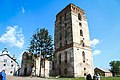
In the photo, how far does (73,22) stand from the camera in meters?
40.7

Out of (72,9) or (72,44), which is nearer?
(72,44)

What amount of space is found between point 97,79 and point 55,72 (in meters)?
Result: 27.7

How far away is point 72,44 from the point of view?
38.2 meters

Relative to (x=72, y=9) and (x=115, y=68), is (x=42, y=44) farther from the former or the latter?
(x=115, y=68)

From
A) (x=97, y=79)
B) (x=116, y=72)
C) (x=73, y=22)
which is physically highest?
(x=73, y=22)

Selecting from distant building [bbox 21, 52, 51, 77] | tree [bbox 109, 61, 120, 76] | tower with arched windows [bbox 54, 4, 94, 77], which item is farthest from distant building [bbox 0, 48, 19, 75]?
tree [bbox 109, 61, 120, 76]

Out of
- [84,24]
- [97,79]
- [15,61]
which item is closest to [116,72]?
[84,24]

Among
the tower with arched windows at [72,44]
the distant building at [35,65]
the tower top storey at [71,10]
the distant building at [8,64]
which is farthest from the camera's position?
the distant building at [8,64]

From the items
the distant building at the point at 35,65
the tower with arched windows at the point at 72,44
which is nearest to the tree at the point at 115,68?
the tower with arched windows at the point at 72,44

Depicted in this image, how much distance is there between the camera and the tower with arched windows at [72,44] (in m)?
37.6

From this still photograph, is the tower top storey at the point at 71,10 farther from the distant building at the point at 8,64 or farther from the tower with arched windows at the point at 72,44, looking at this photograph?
the distant building at the point at 8,64

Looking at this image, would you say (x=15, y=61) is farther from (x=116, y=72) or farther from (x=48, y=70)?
(x=116, y=72)

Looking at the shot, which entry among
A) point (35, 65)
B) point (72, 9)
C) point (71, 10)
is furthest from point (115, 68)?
point (35, 65)

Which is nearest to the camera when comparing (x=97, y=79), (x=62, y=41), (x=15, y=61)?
(x=97, y=79)
